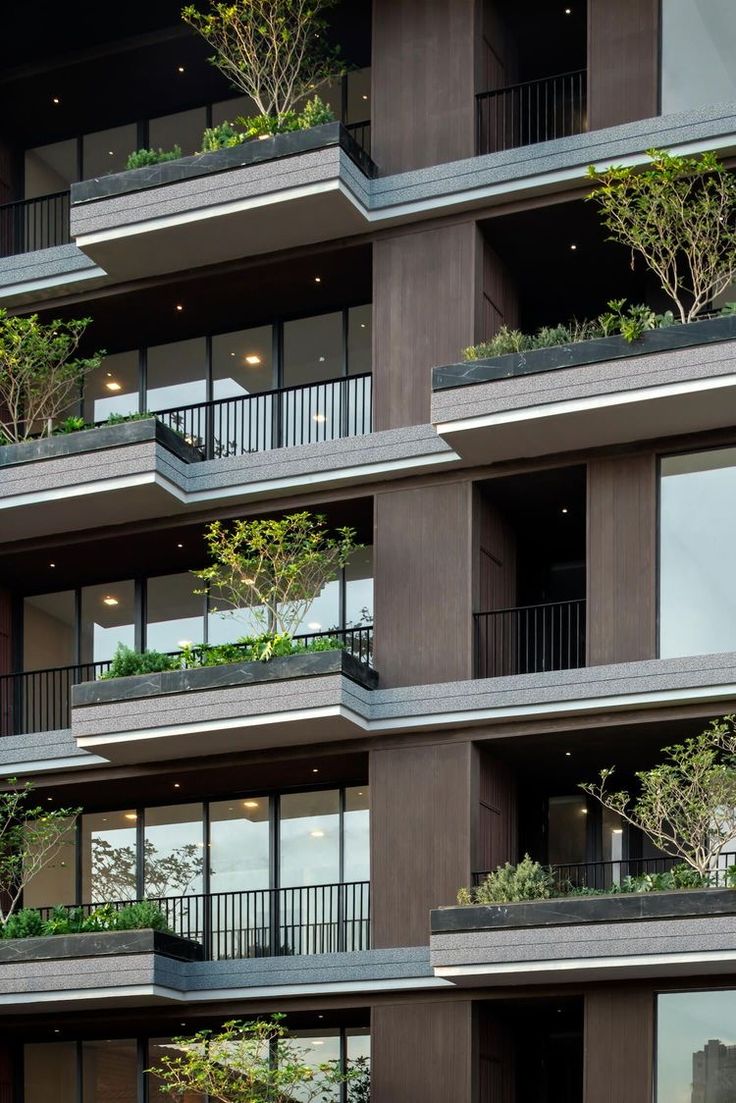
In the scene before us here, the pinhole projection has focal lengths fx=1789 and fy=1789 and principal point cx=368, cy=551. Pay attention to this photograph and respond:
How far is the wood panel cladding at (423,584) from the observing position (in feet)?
69.8

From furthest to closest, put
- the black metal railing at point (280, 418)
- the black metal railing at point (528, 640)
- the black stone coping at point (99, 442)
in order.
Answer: the black metal railing at point (280, 418) < the black stone coping at point (99, 442) < the black metal railing at point (528, 640)

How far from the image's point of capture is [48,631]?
25547mm

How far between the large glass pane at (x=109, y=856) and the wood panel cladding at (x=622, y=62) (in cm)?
1104

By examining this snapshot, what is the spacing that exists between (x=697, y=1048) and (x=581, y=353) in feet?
25.2

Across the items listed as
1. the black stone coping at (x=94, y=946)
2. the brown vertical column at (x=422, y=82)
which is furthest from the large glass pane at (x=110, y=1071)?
the brown vertical column at (x=422, y=82)

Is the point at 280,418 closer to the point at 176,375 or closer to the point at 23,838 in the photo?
the point at 176,375

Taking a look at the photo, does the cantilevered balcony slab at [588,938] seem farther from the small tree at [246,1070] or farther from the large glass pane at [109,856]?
the large glass pane at [109,856]

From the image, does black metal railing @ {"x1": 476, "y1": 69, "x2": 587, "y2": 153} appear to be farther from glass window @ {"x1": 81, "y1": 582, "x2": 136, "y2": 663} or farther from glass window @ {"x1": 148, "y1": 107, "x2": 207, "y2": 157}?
glass window @ {"x1": 81, "y1": 582, "x2": 136, "y2": 663}

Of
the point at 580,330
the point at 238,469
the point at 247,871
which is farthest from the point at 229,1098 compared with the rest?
the point at 580,330

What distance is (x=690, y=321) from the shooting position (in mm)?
20234

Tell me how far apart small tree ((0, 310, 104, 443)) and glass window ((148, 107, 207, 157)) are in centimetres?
348

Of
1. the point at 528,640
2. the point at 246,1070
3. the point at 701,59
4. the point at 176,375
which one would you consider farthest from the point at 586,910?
the point at 176,375

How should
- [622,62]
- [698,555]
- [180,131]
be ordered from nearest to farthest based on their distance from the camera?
[698,555] → [622,62] → [180,131]

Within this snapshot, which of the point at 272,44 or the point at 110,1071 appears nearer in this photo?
the point at 110,1071
